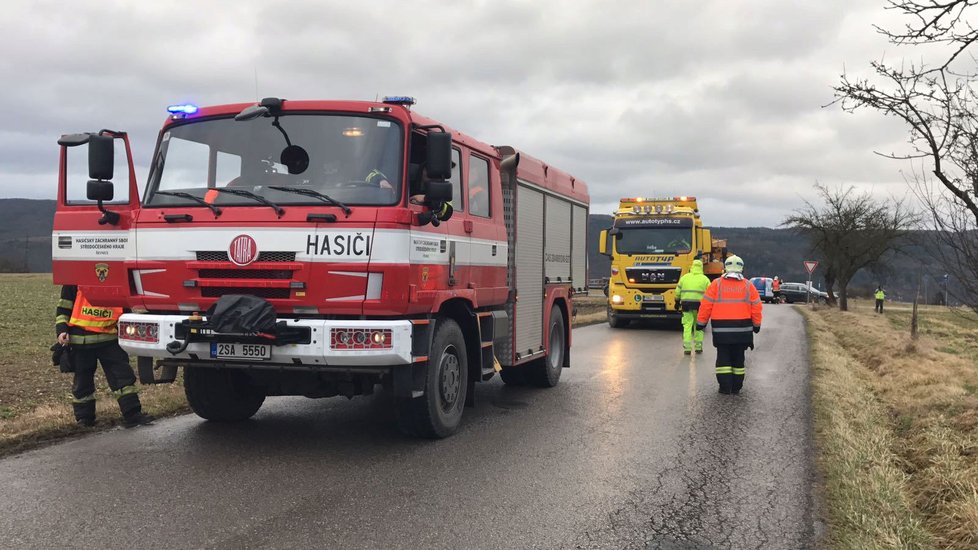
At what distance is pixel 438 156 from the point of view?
18.6ft

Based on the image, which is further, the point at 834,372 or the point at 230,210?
the point at 834,372

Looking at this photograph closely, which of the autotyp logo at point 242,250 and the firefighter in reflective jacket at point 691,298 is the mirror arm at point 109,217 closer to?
the autotyp logo at point 242,250

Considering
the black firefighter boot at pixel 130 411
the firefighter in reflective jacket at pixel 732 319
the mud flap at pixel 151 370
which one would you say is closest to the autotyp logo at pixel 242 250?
the mud flap at pixel 151 370

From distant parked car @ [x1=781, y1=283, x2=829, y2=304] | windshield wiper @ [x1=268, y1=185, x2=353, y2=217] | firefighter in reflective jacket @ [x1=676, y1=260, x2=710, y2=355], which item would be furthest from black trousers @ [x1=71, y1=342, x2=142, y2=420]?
distant parked car @ [x1=781, y1=283, x2=829, y2=304]

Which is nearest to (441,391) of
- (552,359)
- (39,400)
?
(552,359)

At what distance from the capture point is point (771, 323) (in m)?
23.5

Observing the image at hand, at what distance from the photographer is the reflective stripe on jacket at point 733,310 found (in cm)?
916

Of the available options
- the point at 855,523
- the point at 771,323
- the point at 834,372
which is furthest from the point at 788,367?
the point at 771,323

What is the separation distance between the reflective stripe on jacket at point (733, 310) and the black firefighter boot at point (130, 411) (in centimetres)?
619

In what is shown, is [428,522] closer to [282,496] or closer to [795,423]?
[282,496]

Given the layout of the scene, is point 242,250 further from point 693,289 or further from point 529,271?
point 693,289

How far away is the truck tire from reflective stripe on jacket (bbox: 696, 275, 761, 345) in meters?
3.77

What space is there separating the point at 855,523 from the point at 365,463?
323 centimetres

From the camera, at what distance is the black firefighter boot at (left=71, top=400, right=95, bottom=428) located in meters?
6.66
